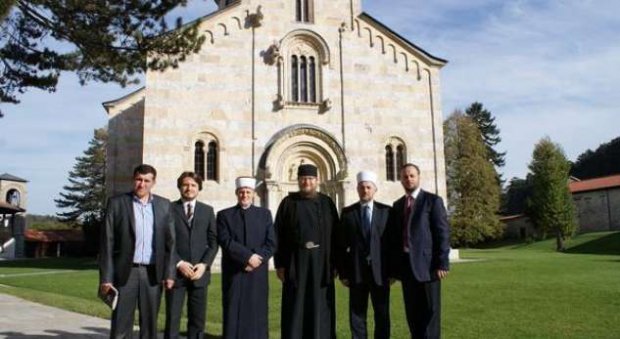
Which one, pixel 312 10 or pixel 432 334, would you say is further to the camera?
pixel 312 10

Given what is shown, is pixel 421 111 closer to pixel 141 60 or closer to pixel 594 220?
pixel 141 60

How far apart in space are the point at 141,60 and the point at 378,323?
7444 mm

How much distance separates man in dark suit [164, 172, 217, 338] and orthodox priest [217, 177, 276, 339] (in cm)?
24

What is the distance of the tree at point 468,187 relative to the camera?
41094mm

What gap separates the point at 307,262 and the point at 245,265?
2.50ft

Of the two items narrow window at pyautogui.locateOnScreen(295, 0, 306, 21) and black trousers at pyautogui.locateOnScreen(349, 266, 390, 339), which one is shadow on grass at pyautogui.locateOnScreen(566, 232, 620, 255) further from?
black trousers at pyautogui.locateOnScreen(349, 266, 390, 339)

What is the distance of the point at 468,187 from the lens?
139ft

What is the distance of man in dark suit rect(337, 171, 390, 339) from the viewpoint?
6609 millimetres

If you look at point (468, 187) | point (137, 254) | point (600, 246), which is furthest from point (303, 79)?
point (600, 246)

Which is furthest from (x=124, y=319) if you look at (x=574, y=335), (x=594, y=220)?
(x=594, y=220)

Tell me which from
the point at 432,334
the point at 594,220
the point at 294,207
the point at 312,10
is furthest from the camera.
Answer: the point at 594,220

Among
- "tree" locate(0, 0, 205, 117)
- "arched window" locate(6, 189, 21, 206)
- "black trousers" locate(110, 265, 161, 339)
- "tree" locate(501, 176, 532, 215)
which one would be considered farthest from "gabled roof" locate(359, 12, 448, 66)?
A: "arched window" locate(6, 189, 21, 206)

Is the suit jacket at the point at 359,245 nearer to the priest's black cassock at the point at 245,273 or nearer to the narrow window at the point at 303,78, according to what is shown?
the priest's black cassock at the point at 245,273

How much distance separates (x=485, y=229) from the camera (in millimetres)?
40969
